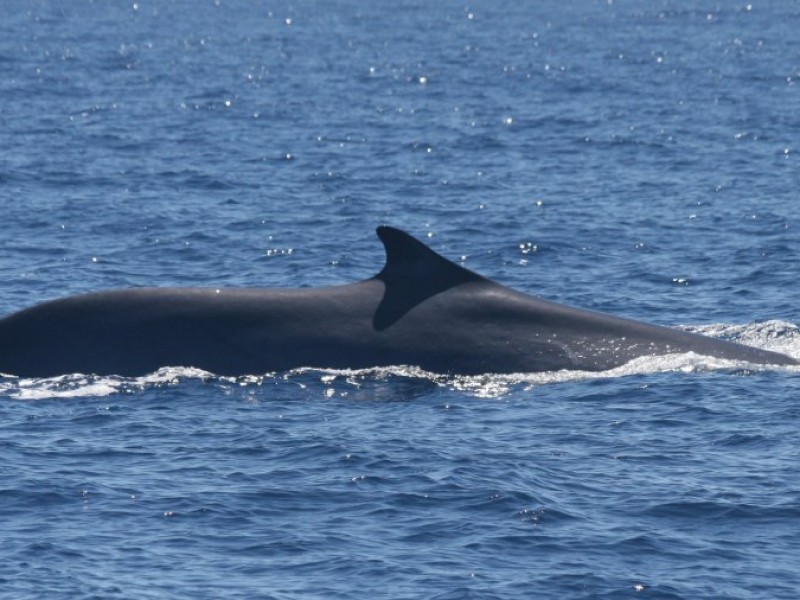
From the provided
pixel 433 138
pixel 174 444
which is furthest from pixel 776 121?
pixel 174 444

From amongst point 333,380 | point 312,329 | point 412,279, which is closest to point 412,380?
point 333,380

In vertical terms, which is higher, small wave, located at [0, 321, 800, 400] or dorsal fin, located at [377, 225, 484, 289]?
dorsal fin, located at [377, 225, 484, 289]

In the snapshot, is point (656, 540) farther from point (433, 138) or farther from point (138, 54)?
point (138, 54)

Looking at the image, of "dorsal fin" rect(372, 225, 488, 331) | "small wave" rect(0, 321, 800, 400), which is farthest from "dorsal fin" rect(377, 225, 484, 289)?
"small wave" rect(0, 321, 800, 400)

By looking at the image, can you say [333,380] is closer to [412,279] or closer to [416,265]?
[412,279]

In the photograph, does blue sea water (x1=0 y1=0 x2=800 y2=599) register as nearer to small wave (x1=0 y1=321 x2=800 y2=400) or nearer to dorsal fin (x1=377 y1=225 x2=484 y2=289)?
small wave (x1=0 y1=321 x2=800 y2=400)

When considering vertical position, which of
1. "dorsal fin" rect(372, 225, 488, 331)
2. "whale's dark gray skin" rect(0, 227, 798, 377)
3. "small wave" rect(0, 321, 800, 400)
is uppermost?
"dorsal fin" rect(372, 225, 488, 331)

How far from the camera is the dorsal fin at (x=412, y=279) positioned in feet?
69.4

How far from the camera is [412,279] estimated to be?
21.3 m

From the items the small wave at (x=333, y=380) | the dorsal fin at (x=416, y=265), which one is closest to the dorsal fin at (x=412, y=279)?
the dorsal fin at (x=416, y=265)

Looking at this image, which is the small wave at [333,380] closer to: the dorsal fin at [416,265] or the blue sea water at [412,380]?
the blue sea water at [412,380]

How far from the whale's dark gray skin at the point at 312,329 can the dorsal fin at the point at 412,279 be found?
0.01 metres

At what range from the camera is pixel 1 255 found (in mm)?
31031

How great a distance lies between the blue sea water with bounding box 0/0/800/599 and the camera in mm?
15930
